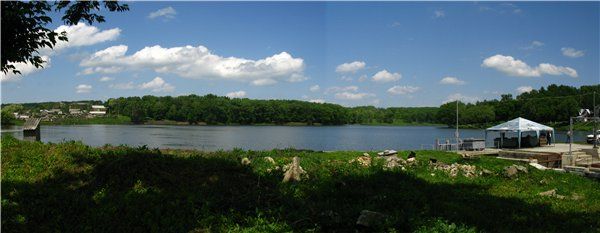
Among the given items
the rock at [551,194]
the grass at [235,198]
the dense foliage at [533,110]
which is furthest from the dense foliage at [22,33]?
the dense foliage at [533,110]

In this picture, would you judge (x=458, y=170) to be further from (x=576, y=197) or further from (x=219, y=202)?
(x=219, y=202)

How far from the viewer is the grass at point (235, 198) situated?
878cm

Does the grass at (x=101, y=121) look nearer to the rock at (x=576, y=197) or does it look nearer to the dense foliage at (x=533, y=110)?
the dense foliage at (x=533, y=110)

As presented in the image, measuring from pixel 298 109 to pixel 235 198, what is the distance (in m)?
153

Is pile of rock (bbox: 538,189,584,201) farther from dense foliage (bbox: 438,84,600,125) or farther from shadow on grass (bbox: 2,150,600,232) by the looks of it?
dense foliage (bbox: 438,84,600,125)

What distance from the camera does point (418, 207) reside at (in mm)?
11039

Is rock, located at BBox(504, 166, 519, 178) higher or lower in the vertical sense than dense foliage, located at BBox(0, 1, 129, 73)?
lower

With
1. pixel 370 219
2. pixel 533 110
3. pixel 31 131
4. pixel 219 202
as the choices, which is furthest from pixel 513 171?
pixel 533 110

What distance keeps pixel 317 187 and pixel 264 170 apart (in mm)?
2331

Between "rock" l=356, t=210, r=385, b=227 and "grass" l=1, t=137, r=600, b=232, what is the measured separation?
0.15 meters

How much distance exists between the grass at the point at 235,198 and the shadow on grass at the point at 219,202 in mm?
28

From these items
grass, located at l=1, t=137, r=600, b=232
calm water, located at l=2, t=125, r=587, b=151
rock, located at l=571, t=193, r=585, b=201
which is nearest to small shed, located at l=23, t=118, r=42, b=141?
grass, located at l=1, t=137, r=600, b=232

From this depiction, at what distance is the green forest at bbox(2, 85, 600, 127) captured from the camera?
121562 mm

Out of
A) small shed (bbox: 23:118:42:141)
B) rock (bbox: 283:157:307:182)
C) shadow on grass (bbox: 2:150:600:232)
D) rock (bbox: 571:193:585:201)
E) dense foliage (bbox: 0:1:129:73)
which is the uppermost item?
dense foliage (bbox: 0:1:129:73)
